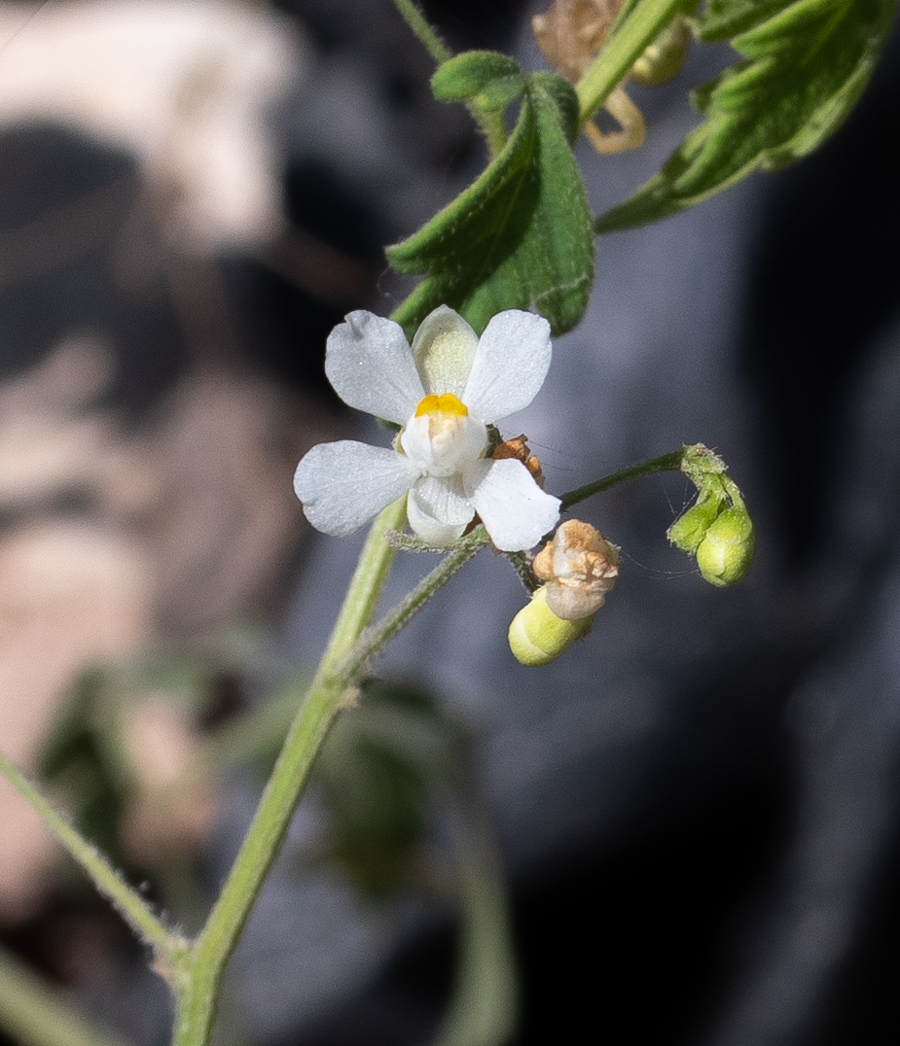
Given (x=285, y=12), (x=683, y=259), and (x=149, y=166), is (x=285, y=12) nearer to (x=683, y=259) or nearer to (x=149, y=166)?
(x=149, y=166)

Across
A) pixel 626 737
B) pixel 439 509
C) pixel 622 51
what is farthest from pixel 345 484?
pixel 626 737

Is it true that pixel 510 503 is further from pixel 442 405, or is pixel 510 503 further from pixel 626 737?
pixel 626 737

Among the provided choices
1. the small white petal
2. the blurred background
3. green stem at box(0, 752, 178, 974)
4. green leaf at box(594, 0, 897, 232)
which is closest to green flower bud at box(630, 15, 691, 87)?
green leaf at box(594, 0, 897, 232)

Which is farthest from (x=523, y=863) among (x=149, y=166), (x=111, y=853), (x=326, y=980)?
(x=149, y=166)

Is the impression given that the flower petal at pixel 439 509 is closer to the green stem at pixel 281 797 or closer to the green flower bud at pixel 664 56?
the green stem at pixel 281 797

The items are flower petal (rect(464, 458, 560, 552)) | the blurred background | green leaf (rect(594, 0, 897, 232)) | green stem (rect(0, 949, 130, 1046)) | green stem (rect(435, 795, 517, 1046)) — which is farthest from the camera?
the blurred background

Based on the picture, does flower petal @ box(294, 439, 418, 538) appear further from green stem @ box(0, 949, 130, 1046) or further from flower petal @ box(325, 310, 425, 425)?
green stem @ box(0, 949, 130, 1046)
